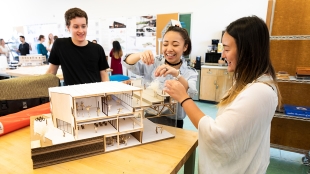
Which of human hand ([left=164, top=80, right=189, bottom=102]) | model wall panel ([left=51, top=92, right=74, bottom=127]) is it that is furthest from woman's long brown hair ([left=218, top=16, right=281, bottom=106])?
model wall panel ([left=51, top=92, right=74, bottom=127])

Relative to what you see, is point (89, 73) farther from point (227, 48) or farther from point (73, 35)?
point (227, 48)

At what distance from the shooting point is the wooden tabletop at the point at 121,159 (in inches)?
32.1

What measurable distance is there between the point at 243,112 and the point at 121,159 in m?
0.54

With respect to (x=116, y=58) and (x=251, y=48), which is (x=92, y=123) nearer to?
(x=251, y=48)

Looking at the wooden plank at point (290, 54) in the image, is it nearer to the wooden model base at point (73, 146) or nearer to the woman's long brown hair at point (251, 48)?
the woman's long brown hair at point (251, 48)

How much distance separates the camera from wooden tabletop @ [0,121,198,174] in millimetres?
815

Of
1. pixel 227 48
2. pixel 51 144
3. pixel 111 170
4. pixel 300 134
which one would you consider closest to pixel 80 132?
pixel 51 144

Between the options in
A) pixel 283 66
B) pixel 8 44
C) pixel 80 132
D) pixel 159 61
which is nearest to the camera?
pixel 80 132

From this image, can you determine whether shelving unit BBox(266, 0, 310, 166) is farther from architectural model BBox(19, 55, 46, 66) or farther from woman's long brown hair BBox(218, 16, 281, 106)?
architectural model BBox(19, 55, 46, 66)

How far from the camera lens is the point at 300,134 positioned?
7.91 feet

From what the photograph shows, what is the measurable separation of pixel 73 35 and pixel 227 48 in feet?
4.93

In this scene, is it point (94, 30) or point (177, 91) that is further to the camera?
point (94, 30)

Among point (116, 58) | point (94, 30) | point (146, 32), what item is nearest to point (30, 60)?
point (116, 58)

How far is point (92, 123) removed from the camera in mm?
945
